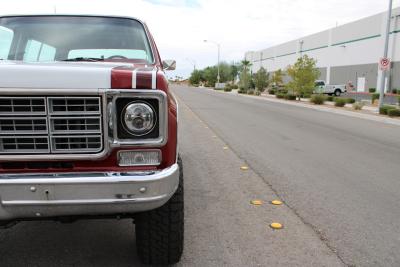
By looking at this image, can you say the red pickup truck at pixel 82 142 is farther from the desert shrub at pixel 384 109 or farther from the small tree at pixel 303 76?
the small tree at pixel 303 76

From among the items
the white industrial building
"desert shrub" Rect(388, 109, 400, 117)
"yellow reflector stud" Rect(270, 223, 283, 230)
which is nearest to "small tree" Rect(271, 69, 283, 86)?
the white industrial building

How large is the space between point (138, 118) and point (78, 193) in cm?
59

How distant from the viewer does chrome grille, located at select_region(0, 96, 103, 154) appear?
2.54 m

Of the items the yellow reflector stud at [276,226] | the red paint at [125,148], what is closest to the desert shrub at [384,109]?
the yellow reflector stud at [276,226]

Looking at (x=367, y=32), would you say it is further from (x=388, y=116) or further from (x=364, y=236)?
(x=364, y=236)

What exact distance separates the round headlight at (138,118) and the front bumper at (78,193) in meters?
0.28

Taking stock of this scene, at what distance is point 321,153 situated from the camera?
8.47m

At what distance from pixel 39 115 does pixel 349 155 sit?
7.06 meters

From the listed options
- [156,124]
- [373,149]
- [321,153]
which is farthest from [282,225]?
[373,149]

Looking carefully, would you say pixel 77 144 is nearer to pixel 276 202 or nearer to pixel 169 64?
pixel 169 64

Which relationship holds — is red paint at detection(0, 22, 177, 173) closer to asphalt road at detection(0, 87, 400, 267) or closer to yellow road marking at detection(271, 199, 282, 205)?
asphalt road at detection(0, 87, 400, 267)

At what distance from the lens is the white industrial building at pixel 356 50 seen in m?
40.9

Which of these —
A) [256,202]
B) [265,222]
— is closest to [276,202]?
[256,202]

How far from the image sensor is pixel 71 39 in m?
4.02
